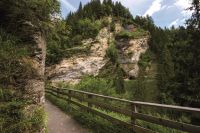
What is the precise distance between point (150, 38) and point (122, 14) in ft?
45.8

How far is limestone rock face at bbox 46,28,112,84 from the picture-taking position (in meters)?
51.3

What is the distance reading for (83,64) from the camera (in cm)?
5594

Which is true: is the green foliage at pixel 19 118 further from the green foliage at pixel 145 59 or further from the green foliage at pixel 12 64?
the green foliage at pixel 145 59

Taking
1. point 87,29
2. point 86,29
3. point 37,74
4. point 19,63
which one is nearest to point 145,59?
point 87,29

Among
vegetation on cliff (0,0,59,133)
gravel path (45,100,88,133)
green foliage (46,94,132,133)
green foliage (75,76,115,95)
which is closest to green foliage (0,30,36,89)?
vegetation on cliff (0,0,59,133)

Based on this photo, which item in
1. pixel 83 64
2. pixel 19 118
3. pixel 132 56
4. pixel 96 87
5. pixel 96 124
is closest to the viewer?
pixel 19 118

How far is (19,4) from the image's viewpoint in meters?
5.34

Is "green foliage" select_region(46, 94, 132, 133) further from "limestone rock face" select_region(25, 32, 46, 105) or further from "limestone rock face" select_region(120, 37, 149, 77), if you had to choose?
"limestone rock face" select_region(120, 37, 149, 77)

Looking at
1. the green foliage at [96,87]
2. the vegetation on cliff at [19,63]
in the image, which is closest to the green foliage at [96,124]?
the vegetation on cliff at [19,63]

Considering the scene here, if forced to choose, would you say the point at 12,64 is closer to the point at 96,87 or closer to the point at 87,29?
the point at 96,87

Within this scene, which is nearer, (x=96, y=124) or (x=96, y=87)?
(x=96, y=124)

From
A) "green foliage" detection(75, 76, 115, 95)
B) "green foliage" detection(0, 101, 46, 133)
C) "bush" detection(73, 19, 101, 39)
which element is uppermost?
"bush" detection(73, 19, 101, 39)

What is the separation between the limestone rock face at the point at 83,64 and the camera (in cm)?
5134

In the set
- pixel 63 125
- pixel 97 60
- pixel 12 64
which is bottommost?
pixel 63 125
